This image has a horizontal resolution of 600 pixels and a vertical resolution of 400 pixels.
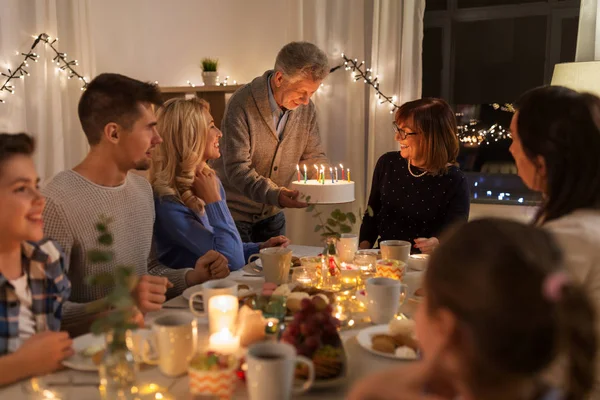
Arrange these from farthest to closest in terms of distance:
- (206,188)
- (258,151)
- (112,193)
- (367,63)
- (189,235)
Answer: (367,63), (258,151), (206,188), (189,235), (112,193)

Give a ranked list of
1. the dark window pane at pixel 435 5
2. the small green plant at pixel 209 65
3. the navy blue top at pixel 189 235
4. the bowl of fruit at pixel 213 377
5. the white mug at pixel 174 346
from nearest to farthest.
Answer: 1. the bowl of fruit at pixel 213 377
2. the white mug at pixel 174 346
3. the navy blue top at pixel 189 235
4. the dark window pane at pixel 435 5
5. the small green plant at pixel 209 65

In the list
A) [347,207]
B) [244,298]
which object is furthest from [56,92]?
[244,298]

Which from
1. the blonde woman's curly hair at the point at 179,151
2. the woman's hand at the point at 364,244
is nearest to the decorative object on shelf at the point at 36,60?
the blonde woman's curly hair at the point at 179,151

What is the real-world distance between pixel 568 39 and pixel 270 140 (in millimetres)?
2236

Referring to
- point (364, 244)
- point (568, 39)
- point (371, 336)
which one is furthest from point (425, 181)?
point (568, 39)

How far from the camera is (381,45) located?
3.97 m

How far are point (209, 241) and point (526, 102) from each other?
1221 millimetres

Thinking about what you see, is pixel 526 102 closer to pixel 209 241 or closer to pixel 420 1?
pixel 209 241

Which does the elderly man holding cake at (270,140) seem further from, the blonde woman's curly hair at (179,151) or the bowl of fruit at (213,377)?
the bowl of fruit at (213,377)

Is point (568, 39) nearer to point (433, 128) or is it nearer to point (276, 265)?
point (433, 128)

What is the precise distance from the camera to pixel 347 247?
2.11 m

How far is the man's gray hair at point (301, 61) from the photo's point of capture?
290 centimetres

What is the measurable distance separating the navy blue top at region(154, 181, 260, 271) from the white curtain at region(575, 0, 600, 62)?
2.51 meters

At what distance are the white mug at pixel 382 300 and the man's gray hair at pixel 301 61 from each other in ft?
5.26
